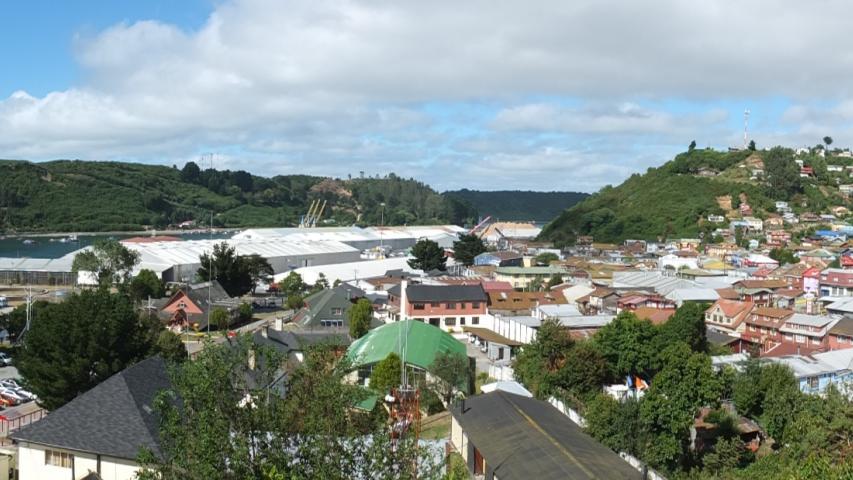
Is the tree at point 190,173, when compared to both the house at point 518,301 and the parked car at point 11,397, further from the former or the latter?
the parked car at point 11,397

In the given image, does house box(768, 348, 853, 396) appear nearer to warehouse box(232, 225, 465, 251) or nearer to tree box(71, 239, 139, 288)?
tree box(71, 239, 139, 288)

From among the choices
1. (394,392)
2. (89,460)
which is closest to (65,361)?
(89,460)

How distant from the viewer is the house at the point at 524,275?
72.5 feet

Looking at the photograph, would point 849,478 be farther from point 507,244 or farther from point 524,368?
point 507,244

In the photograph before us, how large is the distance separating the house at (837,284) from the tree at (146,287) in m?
15.9

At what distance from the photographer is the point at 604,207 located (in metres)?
43.7

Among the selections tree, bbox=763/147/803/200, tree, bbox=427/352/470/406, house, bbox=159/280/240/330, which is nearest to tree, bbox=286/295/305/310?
house, bbox=159/280/240/330

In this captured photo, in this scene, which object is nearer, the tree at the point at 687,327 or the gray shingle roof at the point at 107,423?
the gray shingle roof at the point at 107,423

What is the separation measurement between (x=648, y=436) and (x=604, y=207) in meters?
37.4

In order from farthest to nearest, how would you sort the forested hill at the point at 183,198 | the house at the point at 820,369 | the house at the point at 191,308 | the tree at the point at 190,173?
1. the tree at the point at 190,173
2. the forested hill at the point at 183,198
3. the house at the point at 191,308
4. the house at the point at 820,369

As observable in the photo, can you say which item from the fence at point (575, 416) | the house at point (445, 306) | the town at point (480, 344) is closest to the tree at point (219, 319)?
the town at point (480, 344)

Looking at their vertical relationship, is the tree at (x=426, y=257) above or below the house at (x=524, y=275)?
above

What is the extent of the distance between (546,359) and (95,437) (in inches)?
212

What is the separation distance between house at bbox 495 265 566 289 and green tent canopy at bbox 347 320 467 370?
11.0 m
